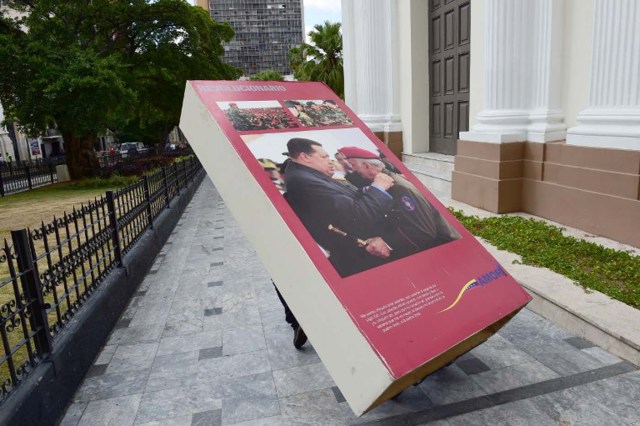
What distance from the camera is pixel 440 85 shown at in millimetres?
10414

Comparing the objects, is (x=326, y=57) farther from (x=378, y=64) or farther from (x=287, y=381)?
→ (x=287, y=381)

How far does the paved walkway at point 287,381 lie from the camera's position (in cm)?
269

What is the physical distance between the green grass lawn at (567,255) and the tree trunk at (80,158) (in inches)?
719

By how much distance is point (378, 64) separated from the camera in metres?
11.7

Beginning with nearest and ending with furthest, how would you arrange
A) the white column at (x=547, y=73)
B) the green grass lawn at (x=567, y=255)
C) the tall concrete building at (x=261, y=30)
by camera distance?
the green grass lawn at (x=567, y=255) → the white column at (x=547, y=73) → the tall concrete building at (x=261, y=30)

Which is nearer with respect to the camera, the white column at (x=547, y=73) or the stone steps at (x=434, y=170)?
the white column at (x=547, y=73)

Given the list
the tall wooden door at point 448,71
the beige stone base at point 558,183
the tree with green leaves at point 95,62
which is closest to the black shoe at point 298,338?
the beige stone base at point 558,183

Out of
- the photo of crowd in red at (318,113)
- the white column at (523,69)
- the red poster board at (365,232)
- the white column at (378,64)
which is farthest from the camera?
the white column at (378,64)

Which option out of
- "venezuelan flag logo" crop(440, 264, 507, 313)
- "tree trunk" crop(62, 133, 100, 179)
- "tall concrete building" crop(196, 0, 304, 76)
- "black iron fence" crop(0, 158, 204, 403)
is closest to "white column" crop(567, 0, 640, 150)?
"venezuelan flag logo" crop(440, 264, 507, 313)

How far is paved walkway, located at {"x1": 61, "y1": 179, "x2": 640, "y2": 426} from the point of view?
2.69m

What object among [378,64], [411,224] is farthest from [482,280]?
[378,64]

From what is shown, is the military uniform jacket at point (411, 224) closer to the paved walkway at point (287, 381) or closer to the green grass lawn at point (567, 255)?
the paved walkway at point (287, 381)

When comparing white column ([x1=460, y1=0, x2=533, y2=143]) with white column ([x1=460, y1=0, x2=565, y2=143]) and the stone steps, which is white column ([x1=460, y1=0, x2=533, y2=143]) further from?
the stone steps

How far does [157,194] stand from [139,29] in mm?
12649
